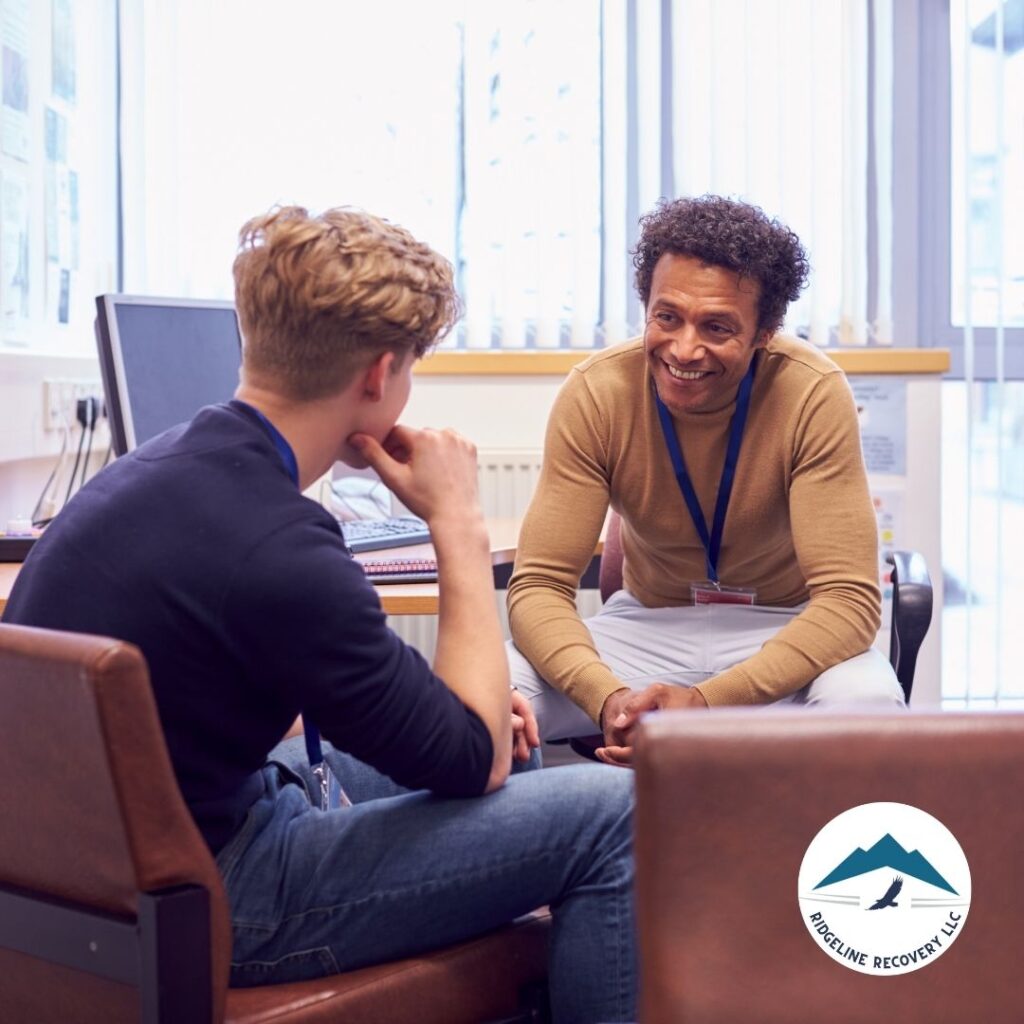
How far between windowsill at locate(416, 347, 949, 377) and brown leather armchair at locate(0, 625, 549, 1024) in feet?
7.65

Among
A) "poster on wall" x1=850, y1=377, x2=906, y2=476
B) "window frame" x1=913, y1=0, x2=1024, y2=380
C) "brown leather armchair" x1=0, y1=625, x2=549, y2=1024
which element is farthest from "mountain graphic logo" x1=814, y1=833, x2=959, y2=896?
"window frame" x1=913, y1=0, x2=1024, y2=380

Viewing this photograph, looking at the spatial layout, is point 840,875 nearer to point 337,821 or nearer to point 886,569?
point 337,821

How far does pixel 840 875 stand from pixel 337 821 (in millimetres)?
578

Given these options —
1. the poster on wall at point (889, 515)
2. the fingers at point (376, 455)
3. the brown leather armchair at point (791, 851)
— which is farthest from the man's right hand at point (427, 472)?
the poster on wall at point (889, 515)

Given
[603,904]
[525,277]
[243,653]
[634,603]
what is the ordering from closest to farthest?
[243,653]
[603,904]
[634,603]
[525,277]

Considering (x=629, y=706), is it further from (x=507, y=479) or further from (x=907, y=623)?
(x=507, y=479)

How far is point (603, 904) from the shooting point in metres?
1.28

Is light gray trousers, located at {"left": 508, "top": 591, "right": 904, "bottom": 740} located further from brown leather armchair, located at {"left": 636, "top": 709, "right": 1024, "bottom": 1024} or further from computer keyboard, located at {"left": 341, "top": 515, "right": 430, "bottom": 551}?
brown leather armchair, located at {"left": 636, "top": 709, "right": 1024, "bottom": 1024}

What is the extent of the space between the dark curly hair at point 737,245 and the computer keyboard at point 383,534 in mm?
632

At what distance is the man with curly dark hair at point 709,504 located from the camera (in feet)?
6.38

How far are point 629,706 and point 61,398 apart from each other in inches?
62.4

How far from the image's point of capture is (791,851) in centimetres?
88

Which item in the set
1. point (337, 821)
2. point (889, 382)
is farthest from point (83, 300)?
point (337, 821)

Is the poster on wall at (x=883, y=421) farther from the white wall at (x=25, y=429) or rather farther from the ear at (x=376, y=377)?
the ear at (x=376, y=377)
